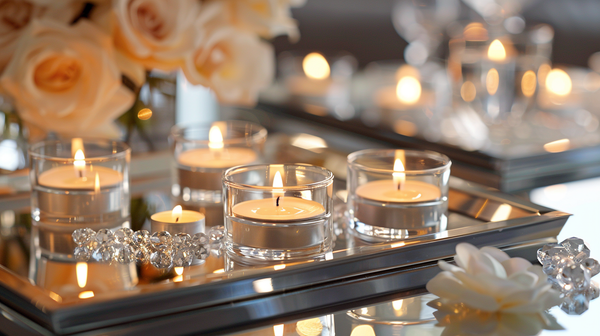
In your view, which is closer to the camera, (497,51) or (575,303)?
(575,303)

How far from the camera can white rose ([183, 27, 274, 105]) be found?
0.71 meters

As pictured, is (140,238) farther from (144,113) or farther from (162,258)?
(144,113)

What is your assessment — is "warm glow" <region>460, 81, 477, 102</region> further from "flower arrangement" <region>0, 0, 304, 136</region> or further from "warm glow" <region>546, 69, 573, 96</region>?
"flower arrangement" <region>0, 0, 304, 136</region>

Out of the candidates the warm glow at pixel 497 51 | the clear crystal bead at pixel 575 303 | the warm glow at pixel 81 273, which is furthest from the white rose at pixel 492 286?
the warm glow at pixel 497 51

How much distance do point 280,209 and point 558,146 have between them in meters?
0.54

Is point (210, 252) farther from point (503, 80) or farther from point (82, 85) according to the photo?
point (503, 80)

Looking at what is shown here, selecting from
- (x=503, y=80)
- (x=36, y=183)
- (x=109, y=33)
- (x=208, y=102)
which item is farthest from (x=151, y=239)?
(x=208, y=102)

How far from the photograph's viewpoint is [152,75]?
2.56ft

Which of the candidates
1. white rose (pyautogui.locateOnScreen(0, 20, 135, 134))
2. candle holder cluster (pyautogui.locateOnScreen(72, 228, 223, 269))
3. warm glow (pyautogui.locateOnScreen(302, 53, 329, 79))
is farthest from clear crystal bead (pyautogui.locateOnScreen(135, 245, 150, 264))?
warm glow (pyautogui.locateOnScreen(302, 53, 329, 79))

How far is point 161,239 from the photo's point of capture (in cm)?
50

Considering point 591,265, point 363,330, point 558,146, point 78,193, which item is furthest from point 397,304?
point 558,146

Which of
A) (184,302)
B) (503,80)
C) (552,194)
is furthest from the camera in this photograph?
(503,80)

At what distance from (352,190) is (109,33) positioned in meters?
0.29

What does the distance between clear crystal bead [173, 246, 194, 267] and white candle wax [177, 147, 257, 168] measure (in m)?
0.20
